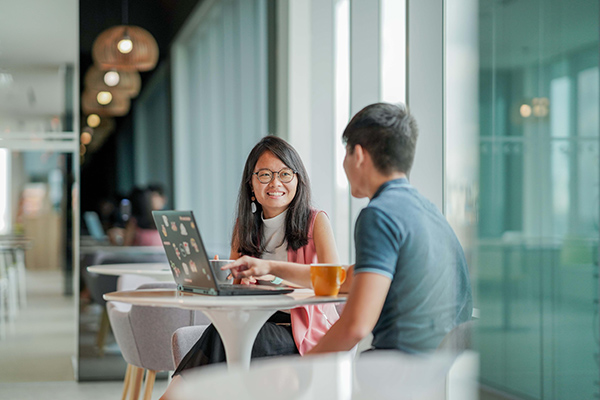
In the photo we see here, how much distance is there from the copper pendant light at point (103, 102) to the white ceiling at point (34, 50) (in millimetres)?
191

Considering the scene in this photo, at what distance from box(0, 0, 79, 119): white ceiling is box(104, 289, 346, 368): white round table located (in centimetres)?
338

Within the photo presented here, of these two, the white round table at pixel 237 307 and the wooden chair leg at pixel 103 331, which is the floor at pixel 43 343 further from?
the white round table at pixel 237 307

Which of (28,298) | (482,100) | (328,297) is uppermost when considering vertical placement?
(482,100)

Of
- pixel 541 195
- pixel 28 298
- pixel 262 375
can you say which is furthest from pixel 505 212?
pixel 28 298

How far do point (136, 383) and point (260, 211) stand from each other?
1237 millimetres

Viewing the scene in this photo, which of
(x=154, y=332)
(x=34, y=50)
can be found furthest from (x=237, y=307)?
(x=34, y=50)

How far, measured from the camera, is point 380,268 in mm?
1702

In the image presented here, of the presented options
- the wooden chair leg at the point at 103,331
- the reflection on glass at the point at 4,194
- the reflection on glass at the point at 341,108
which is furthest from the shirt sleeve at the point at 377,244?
the reflection on glass at the point at 4,194

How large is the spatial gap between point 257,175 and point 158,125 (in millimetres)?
2815

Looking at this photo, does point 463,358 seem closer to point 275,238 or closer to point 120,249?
point 275,238

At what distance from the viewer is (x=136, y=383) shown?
3438 mm

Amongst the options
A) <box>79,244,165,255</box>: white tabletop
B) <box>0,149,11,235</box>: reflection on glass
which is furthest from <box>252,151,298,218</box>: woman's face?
<box>0,149,11,235</box>: reflection on glass

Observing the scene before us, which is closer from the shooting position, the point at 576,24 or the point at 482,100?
the point at 576,24

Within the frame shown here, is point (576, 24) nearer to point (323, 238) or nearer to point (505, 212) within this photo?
point (505, 212)
